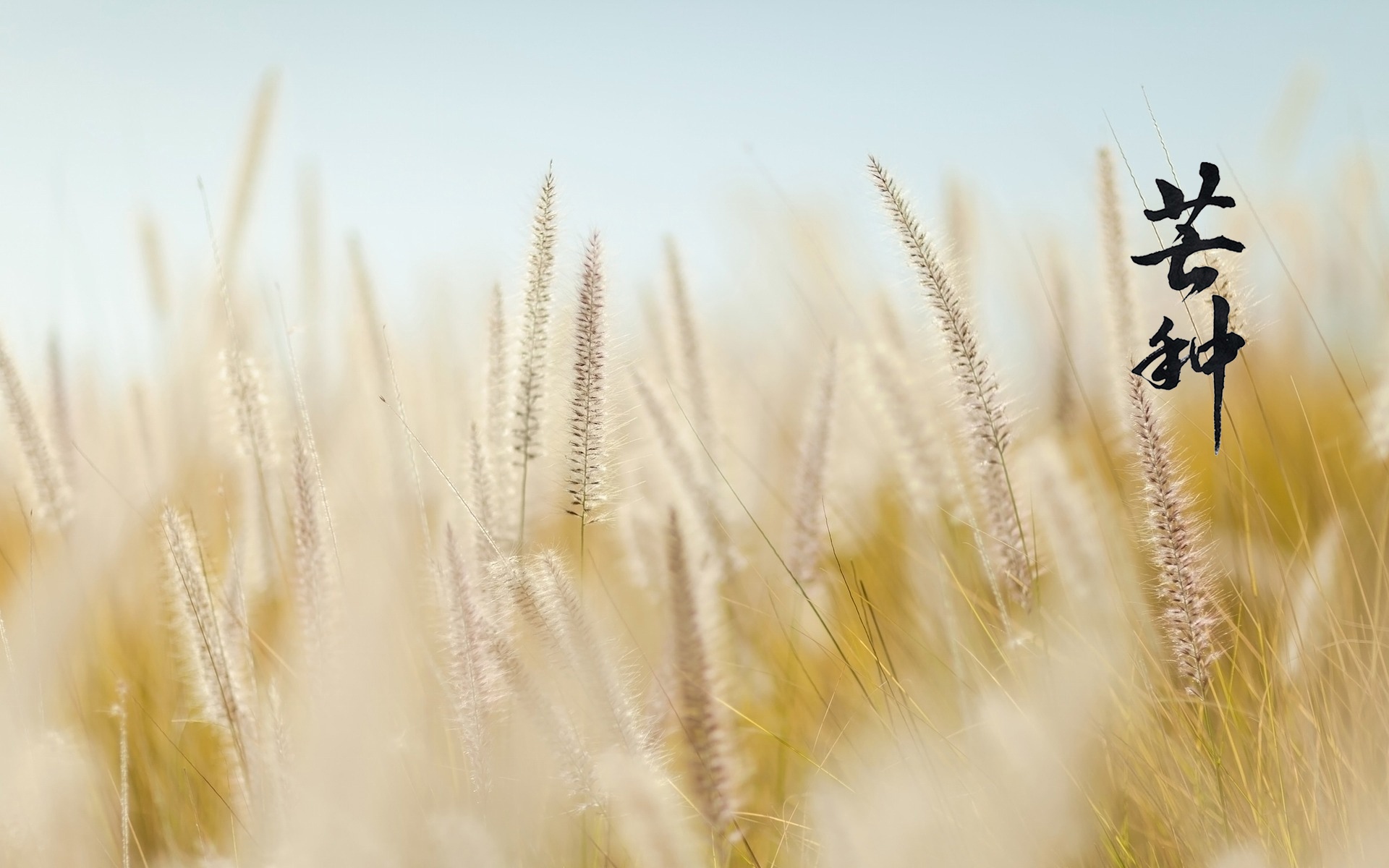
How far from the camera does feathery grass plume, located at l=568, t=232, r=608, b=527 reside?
3.05 feet

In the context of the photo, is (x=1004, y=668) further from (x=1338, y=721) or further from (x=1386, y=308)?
(x=1386, y=308)

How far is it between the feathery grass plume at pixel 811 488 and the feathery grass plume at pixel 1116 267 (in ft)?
1.43

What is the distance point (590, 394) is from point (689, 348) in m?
0.73

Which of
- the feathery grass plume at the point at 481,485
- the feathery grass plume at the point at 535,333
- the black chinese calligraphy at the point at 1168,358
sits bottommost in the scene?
the black chinese calligraphy at the point at 1168,358

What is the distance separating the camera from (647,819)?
671 mm

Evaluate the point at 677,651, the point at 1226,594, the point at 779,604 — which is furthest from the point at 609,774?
the point at 1226,594

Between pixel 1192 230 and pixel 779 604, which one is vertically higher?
pixel 1192 230

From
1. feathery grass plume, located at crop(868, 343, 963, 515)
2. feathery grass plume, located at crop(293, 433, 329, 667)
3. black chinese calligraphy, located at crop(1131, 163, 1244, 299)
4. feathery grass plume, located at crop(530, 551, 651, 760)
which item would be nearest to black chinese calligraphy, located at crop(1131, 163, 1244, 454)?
black chinese calligraphy, located at crop(1131, 163, 1244, 299)

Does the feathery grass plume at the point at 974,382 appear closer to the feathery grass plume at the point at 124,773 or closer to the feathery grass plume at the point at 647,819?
the feathery grass plume at the point at 647,819

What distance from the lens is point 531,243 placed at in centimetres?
104

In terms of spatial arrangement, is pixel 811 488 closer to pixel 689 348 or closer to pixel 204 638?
pixel 689 348

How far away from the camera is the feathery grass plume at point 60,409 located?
4.76 feet

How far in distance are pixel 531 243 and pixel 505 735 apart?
1.74ft

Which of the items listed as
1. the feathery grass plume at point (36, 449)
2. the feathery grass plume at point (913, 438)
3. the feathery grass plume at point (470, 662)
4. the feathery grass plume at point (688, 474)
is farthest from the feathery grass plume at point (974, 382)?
the feathery grass plume at point (36, 449)
